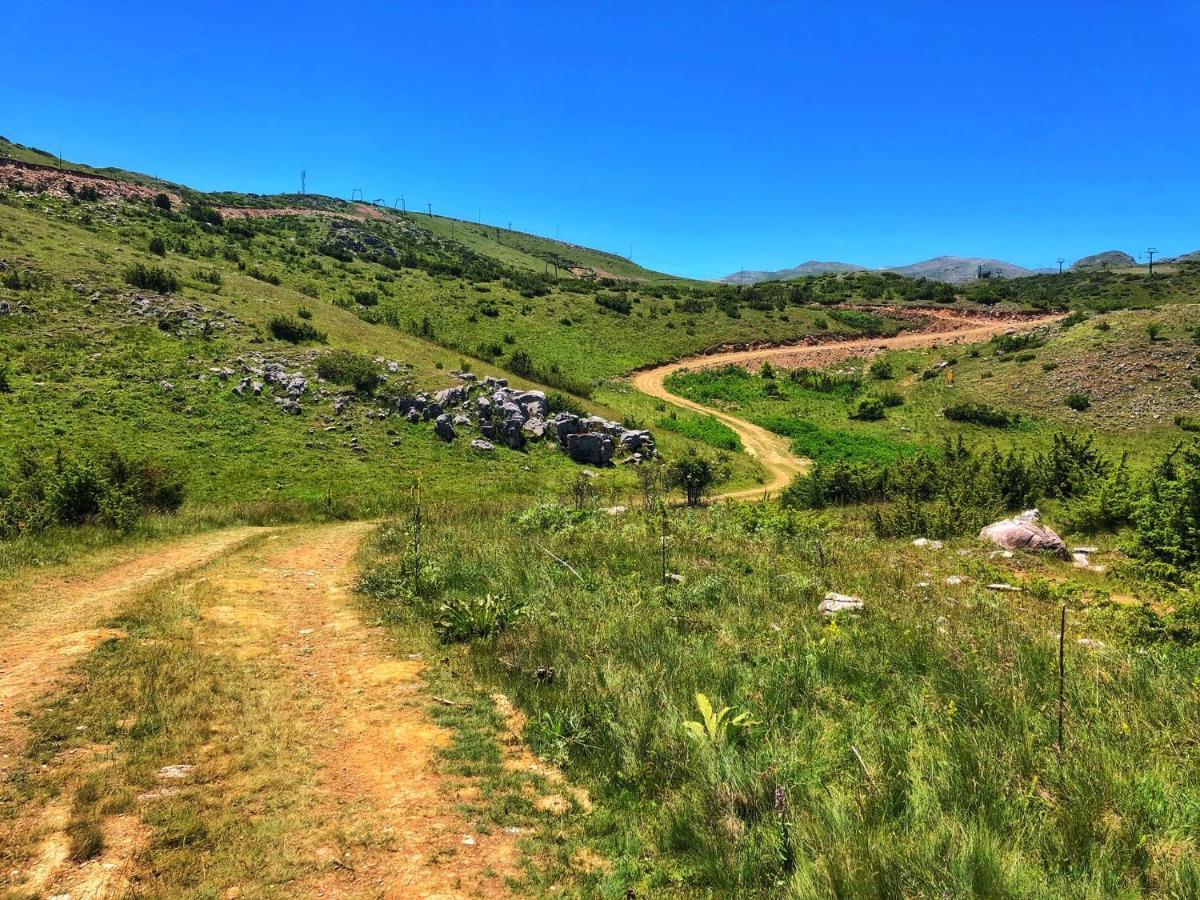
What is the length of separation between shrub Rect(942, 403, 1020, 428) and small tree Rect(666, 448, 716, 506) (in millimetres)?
24299

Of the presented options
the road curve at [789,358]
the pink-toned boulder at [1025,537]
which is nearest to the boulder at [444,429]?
the road curve at [789,358]

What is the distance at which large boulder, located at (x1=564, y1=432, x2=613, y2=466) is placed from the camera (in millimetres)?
27062

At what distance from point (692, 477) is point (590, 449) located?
616 cm

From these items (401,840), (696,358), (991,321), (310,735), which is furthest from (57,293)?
(991,321)

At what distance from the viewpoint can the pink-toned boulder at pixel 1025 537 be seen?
462 inches

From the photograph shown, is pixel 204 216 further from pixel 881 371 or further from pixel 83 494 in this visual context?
pixel 881 371

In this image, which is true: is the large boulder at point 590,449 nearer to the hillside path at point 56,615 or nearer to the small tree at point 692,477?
the small tree at point 692,477

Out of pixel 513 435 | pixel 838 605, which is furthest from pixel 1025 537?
pixel 513 435

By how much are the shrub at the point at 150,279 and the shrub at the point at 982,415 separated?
157 feet

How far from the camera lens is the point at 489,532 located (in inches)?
567

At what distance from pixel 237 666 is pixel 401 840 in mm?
4130

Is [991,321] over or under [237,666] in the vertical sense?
over

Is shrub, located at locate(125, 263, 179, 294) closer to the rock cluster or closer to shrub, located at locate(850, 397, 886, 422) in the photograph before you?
the rock cluster

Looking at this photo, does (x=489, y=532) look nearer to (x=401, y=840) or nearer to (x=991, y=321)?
(x=401, y=840)
